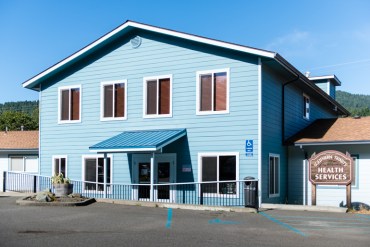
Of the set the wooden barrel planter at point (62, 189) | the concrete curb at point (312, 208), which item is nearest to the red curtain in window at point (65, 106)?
the wooden barrel planter at point (62, 189)

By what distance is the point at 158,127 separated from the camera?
64.2 ft

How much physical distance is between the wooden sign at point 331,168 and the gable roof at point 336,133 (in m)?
2.44

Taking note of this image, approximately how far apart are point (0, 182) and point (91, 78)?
1176 centimetres

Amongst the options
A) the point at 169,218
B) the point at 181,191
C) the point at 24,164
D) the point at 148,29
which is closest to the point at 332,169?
the point at 181,191

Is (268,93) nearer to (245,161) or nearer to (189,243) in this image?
(245,161)

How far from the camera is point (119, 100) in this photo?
20.7 m

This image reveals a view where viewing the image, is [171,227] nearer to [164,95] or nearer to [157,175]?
[157,175]

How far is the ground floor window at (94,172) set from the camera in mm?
20656

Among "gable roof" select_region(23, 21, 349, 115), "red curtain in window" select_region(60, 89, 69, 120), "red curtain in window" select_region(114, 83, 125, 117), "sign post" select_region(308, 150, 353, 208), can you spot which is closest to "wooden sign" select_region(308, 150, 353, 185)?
"sign post" select_region(308, 150, 353, 208)

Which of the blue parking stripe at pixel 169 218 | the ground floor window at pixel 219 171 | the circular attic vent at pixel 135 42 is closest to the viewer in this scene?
the blue parking stripe at pixel 169 218

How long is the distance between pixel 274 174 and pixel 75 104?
9.73 meters

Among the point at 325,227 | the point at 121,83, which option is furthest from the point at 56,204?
the point at 325,227

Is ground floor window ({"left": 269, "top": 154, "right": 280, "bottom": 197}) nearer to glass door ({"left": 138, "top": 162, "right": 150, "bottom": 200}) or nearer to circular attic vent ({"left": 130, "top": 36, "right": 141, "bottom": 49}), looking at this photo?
glass door ({"left": 138, "top": 162, "right": 150, "bottom": 200})

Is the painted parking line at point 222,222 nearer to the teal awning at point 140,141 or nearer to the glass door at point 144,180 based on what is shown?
the teal awning at point 140,141
